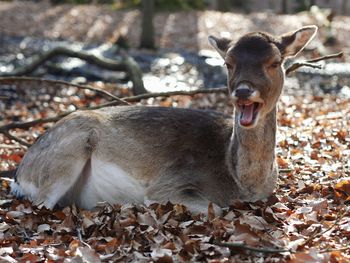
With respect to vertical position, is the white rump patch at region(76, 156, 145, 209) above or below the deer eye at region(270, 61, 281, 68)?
below

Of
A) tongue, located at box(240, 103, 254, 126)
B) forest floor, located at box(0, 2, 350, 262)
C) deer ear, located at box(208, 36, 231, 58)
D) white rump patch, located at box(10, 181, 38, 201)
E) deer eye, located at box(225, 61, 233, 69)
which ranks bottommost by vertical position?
white rump patch, located at box(10, 181, 38, 201)

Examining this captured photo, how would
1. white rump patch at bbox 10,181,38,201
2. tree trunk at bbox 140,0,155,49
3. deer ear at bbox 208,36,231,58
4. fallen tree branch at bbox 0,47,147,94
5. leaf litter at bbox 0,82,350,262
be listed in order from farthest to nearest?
tree trunk at bbox 140,0,155,49 < fallen tree branch at bbox 0,47,147,94 < white rump patch at bbox 10,181,38,201 < deer ear at bbox 208,36,231,58 < leaf litter at bbox 0,82,350,262

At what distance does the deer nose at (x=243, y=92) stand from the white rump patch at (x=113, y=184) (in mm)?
1523

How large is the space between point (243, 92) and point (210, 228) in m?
1.09

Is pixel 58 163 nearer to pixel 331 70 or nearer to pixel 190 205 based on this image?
pixel 190 205

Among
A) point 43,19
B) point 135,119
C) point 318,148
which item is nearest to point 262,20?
point 43,19

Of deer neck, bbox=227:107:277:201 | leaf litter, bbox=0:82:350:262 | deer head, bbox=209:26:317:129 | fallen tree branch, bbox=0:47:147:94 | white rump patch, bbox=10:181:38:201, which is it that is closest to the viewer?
leaf litter, bbox=0:82:350:262

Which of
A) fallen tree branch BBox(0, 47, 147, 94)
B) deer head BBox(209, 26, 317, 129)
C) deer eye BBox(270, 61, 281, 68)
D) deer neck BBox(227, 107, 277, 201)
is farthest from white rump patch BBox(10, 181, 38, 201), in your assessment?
fallen tree branch BBox(0, 47, 147, 94)

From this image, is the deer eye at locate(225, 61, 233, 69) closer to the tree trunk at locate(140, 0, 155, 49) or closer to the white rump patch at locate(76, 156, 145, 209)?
the white rump patch at locate(76, 156, 145, 209)

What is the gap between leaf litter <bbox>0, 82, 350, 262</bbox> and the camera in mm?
4867

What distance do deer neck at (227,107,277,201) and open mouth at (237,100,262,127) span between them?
364 millimetres

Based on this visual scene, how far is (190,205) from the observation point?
5.91m

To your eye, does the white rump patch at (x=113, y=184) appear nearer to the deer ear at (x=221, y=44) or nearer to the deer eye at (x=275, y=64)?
the deer ear at (x=221, y=44)

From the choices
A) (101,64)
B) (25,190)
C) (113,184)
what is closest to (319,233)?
(113,184)
